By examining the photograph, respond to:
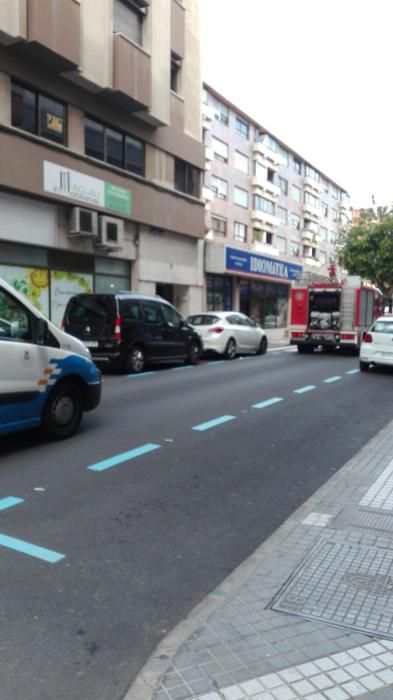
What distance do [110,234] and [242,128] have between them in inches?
951

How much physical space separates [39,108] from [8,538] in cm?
1582

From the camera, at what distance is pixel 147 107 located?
20719 millimetres

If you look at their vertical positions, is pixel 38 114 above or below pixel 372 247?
above

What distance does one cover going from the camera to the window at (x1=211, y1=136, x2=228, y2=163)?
120 feet

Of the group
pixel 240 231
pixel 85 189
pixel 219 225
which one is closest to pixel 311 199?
pixel 240 231

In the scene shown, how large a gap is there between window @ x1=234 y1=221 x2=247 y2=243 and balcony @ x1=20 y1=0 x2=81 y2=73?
23.0 m

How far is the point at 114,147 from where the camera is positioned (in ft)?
67.7

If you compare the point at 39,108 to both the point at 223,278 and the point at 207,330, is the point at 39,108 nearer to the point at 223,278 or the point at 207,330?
the point at 207,330

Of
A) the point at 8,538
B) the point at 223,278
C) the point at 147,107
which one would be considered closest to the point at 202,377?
the point at 8,538

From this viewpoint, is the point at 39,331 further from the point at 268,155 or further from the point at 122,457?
the point at 268,155

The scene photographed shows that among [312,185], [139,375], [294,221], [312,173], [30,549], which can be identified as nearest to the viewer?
[30,549]

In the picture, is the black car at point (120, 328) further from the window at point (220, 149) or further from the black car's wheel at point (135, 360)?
the window at point (220, 149)

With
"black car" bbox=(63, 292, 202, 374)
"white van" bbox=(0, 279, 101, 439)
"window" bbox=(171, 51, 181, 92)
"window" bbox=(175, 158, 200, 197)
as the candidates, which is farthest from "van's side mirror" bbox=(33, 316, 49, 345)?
"window" bbox=(171, 51, 181, 92)

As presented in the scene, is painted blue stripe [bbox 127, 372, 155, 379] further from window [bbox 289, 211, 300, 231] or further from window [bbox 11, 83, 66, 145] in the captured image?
window [bbox 289, 211, 300, 231]
